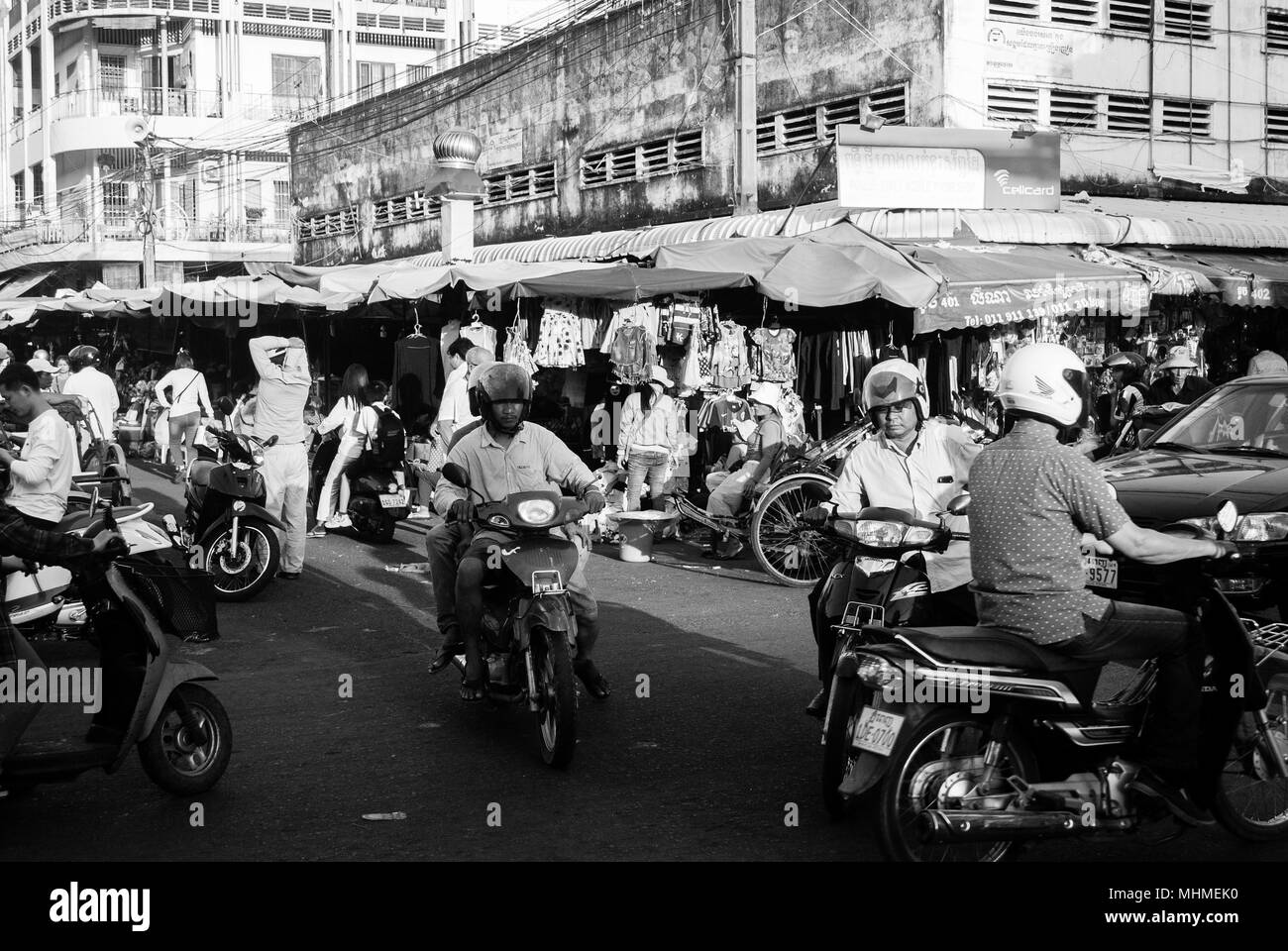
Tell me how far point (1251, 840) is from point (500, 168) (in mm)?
24072

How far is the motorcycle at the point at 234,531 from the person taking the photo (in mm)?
10109

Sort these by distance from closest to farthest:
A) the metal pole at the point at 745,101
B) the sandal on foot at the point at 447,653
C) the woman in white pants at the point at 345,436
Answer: the sandal on foot at the point at 447,653 < the woman in white pants at the point at 345,436 < the metal pole at the point at 745,101

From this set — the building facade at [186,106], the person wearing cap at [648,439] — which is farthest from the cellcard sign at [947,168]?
the building facade at [186,106]

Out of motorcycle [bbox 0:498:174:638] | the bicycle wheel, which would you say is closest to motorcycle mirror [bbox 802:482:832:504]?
the bicycle wheel

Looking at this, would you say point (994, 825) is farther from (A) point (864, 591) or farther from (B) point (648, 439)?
(B) point (648, 439)

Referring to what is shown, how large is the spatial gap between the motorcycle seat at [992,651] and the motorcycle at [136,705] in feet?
9.25

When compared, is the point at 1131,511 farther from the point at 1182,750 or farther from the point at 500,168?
the point at 500,168

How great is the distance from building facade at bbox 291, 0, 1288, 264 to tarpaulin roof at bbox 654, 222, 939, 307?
→ 177 inches

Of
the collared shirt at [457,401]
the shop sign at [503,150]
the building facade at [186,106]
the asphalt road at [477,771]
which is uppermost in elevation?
the building facade at [186,106]

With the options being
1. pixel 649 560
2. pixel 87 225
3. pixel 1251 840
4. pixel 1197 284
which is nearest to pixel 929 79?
pixel 1197 284

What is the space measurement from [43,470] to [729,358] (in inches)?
285

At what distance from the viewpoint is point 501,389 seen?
661 cm

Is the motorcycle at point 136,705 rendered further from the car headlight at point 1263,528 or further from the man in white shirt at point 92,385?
the man in white shirt at point 92,385

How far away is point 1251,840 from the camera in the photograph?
15.5 ft
